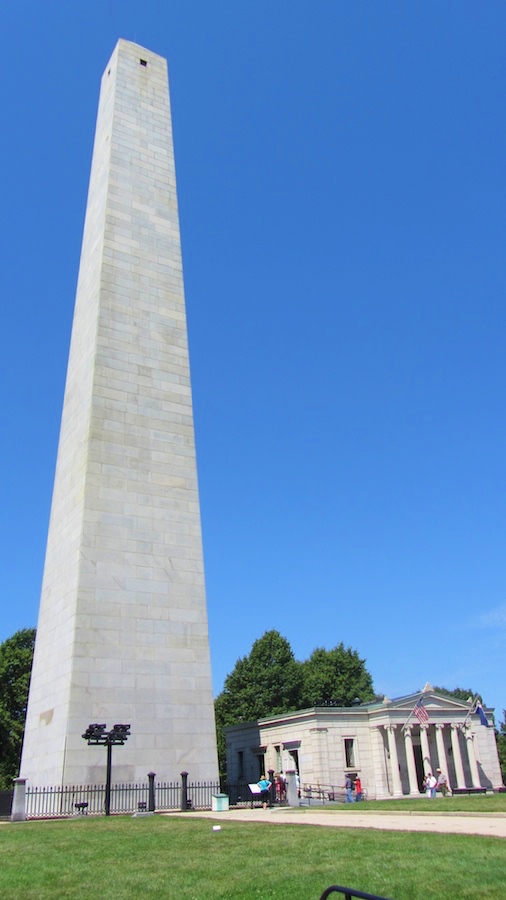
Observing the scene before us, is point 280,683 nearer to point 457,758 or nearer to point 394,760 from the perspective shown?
point 457,758

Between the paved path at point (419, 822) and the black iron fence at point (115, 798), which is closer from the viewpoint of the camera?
the paved path at point (419, 822)

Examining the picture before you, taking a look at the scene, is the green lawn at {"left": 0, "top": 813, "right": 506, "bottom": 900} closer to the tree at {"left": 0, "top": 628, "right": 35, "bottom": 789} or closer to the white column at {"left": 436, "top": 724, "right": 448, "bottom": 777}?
the white column at {"left": 436, "top": 724, "right": 448, "bottom": 777}

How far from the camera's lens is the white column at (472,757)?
159 feet

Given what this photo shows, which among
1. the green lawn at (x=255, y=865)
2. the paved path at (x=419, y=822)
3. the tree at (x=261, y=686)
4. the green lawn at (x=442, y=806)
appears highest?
the tree at (x=261, y=686)

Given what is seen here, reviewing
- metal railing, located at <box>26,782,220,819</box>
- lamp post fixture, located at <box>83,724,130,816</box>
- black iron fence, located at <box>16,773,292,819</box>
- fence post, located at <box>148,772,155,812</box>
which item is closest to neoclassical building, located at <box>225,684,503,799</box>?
black iron fence, located at <box>16,773,292,819</box>

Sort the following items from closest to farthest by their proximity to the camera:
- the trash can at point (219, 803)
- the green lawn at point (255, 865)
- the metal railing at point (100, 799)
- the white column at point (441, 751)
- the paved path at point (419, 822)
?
the green lawn at point (255, 865) → the paved path at point (419, 822) → the metal railing at point (100, 799) → the trash can at point (219, 803) → the white column at point (441, 751)

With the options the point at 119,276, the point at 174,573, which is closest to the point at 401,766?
the point at 174,573

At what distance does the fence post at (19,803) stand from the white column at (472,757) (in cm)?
3627

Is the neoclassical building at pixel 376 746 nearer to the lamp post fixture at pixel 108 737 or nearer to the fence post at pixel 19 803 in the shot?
the lamp post fixture at pixel 108 737

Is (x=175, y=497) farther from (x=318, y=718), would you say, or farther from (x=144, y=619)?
(x=318, y=718)

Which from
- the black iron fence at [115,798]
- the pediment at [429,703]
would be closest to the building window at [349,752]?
the pediment at [429,703]

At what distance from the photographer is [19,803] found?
73.7ft

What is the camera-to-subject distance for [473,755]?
49281 mm

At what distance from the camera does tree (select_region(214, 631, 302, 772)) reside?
252 feet
